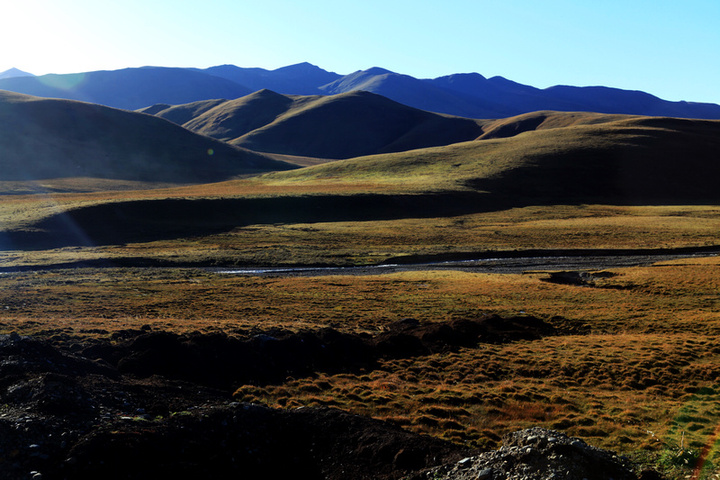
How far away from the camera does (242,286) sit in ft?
165

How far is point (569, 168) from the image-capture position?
472 feet

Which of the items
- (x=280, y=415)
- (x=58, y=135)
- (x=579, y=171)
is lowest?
(x=280, y=415)

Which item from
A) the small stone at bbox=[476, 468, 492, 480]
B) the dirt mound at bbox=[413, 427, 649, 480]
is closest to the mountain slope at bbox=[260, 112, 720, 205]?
the dirt mound at bbox=[413, 427, 649, 480]

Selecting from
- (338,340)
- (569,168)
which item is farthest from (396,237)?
(569,168)

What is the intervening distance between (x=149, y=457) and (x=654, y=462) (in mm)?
12253

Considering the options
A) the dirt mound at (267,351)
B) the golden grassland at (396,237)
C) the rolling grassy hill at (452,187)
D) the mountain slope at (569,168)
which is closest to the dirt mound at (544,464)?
the dirt mound at (267,351)

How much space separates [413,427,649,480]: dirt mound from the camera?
10.1 metres

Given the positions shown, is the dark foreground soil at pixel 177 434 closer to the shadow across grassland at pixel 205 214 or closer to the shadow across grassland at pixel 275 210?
the shadow across grassland at pixel 275 210

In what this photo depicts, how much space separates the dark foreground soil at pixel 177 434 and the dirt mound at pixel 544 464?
3cm

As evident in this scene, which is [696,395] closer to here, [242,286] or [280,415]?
[280,415]

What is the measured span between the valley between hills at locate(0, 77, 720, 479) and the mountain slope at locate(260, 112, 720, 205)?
949 inches

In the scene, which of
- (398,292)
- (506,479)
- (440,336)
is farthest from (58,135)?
(506,479)

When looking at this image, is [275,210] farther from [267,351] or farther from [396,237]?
[267,351]

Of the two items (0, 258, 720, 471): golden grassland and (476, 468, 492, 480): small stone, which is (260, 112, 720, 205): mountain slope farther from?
(476, 468, 492, 480): small stone
